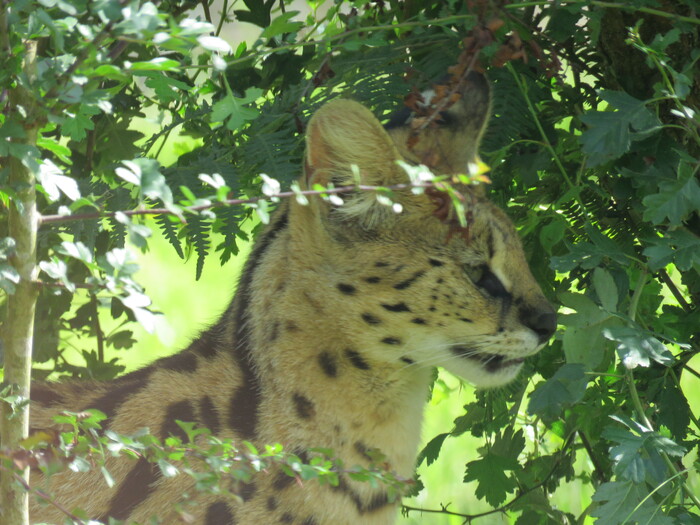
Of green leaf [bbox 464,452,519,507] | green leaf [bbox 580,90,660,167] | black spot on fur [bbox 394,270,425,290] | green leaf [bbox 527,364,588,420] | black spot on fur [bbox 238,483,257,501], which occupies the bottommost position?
green leaf [bbox 464,452,519,507]

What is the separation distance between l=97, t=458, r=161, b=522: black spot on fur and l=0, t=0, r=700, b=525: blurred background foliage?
60 centimetres

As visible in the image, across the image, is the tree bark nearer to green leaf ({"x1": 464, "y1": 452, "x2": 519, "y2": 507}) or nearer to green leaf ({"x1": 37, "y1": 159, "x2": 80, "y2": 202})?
green leaf ({"x1": 37, "y1": 159, "x2": 80, "y2": 202})

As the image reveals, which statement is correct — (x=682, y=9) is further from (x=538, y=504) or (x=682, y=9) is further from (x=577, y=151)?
(x=538, y=504)

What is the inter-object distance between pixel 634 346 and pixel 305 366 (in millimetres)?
1007

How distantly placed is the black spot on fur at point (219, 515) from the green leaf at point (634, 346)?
120 cm

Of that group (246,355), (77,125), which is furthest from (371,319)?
(77,125)

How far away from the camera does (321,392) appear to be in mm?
3223

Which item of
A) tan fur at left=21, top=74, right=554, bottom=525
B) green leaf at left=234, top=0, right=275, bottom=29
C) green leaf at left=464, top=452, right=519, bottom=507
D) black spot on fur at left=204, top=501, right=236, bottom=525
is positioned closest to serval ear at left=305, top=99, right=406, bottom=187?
tan fur at left=21, top=74, right=554, bottom=525

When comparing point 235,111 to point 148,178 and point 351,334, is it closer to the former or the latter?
point 351,334

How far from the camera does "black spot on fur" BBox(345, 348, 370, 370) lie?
3.25 metres

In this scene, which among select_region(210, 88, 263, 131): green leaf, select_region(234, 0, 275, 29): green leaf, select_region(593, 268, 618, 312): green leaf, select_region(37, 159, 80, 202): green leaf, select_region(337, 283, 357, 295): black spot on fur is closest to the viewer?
select_region(37, 159, 80, 202): green leaf

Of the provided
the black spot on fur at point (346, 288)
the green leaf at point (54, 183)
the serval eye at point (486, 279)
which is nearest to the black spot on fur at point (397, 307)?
the black spot on fur at point (346, 288)

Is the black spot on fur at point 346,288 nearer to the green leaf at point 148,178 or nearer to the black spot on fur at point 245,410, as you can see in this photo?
the black spot on fur at point 245,410

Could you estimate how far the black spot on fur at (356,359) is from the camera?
325 cm
